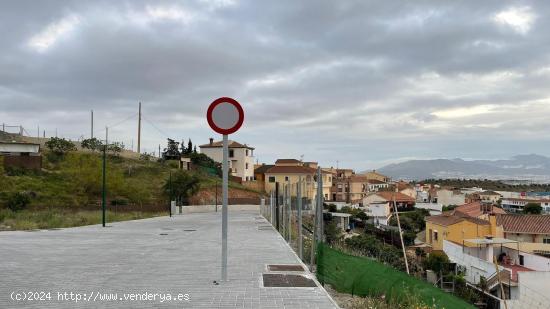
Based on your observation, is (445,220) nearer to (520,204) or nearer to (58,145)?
(520,204)

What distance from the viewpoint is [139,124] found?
257 ft

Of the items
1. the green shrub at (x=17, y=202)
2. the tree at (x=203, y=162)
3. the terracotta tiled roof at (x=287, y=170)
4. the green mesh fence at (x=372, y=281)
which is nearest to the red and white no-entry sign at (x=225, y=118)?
the green mesh fence at (x=372, y=281)

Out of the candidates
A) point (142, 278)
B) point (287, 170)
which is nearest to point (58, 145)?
point (287, 170)

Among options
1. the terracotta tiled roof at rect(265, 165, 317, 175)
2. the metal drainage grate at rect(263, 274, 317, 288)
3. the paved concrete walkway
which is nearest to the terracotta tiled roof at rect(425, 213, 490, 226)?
the terracotta tiled roof at rect(265, 165, 317, 175)

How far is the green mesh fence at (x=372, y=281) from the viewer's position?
6035 mm

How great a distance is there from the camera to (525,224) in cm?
4681

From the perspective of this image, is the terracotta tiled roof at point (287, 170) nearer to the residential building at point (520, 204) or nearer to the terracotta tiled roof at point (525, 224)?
the residential building at point (520, 204)

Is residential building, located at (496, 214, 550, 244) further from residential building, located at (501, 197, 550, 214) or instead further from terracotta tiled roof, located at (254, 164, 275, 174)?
terracotta tiled roof, located at (254, 164, 275, 174)

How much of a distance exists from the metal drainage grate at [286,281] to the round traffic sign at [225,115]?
7.72 ft

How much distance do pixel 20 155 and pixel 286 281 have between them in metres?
56.9

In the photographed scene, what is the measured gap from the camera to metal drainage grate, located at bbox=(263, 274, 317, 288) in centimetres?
720

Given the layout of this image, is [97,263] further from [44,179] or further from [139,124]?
[139,124]

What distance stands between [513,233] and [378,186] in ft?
276

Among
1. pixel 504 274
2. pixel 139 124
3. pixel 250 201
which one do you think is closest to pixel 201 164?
pixel 139 124
